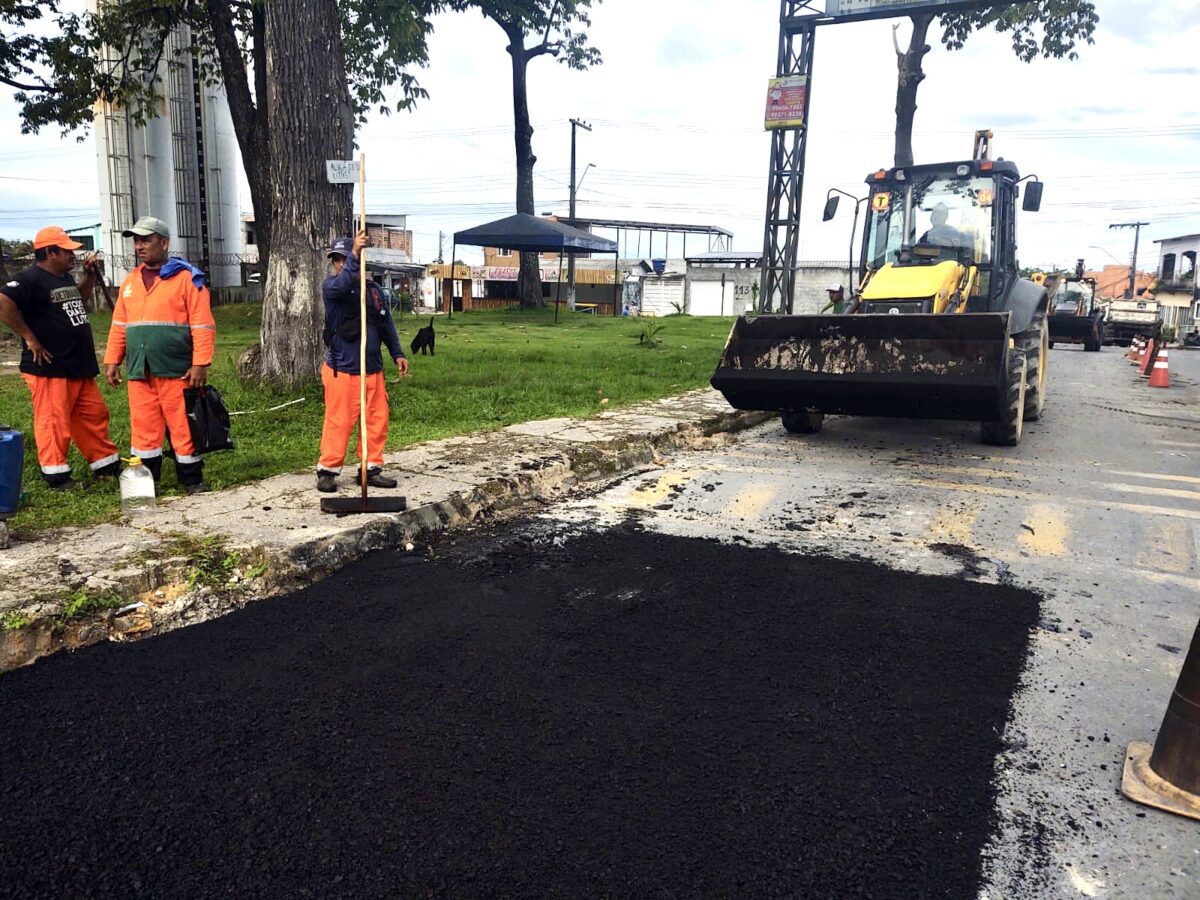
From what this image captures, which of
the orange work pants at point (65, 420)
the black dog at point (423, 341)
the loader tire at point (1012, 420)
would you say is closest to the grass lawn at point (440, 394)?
the orange work pants at point (65, 420)

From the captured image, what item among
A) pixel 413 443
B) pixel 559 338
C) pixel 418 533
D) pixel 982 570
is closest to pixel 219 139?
pixel 559 338

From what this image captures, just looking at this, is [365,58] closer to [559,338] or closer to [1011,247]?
[559,338]

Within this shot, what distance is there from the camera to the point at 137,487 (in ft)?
17.4

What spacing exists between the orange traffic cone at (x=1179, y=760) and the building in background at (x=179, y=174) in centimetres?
2852

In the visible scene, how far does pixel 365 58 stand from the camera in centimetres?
1912

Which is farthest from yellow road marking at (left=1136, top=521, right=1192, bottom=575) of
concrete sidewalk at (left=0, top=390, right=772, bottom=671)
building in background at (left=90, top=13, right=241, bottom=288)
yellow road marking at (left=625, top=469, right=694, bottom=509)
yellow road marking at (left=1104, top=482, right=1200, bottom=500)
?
building in background at (left=90, top=13, right=241, bottom=288)

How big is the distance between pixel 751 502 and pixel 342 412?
2907 mm

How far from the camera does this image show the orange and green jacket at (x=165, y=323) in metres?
5.42

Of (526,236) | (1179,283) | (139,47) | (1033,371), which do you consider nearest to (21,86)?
(139,47)

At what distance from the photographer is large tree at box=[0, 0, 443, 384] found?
29.3 ft

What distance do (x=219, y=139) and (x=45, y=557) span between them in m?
28.3

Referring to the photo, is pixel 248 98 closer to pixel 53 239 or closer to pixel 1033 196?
pixel 53 239

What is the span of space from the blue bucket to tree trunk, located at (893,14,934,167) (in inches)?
917

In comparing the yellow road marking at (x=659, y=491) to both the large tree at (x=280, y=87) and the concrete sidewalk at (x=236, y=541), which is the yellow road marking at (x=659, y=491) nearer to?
the concrete sidewalk at (x=236, y=541)
